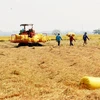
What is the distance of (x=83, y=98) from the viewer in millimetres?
9023

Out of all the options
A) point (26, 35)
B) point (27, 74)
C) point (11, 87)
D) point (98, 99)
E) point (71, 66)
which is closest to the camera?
point (98, 99)

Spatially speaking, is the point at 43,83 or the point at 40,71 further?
the point at 40,71

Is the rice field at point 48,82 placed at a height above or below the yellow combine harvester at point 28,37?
below

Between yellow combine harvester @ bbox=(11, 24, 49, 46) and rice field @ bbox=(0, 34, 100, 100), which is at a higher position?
yellow combine harvester @ bbox=(11, 24, 49, 46)

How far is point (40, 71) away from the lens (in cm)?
1567

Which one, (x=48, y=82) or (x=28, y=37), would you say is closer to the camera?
(x=48, y=82)

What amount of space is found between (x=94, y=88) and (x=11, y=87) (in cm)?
308

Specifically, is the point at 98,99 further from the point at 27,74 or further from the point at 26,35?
the point at 26,35

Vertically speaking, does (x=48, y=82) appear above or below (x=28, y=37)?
below

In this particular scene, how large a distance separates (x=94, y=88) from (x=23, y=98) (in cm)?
298

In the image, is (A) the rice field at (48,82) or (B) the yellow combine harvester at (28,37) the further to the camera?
(B) the yellow combine harvester at (28,37)

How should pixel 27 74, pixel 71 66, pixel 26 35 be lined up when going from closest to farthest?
pixel 27 74
pixel 71 66
pixel 26 35

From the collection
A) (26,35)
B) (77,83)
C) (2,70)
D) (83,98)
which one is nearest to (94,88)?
(77,83)

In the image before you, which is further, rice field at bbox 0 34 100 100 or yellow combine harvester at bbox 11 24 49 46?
yellow combine harvester at bbox 11 24 49 46
